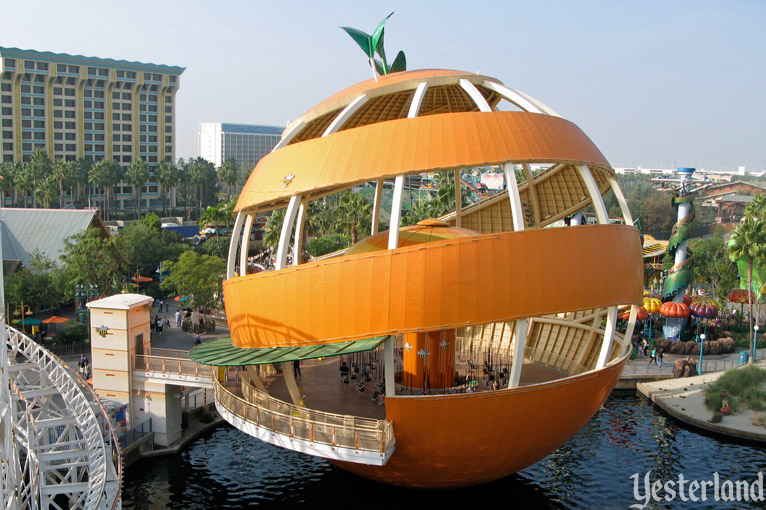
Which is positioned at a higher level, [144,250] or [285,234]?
[285,234]

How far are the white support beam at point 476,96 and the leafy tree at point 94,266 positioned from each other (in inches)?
1240

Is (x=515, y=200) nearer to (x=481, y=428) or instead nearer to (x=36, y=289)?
(x=481, y=428)

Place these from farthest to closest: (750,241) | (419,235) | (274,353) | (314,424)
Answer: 1. (750,241)
2. (419,235)
3. (274,353)
4. (314,424)

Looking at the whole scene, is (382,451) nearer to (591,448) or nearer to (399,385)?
(399,385)

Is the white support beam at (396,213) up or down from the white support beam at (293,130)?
down

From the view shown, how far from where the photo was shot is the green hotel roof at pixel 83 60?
11438 cm

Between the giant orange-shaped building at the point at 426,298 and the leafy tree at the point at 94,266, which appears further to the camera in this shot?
the leafy tree at the point at 94,266

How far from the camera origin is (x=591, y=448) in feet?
95.6

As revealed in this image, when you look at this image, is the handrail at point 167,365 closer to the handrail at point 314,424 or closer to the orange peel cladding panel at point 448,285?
the handrail at point 314,424

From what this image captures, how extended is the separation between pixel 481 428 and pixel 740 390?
811 inches

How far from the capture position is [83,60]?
12169cm

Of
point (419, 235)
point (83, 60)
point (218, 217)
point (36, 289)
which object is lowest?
point (36, 289)

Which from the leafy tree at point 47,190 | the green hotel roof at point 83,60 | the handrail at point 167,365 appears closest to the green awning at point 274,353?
the handrail at point 167,365

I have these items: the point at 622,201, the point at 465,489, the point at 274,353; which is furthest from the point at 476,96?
the point at 465,489
